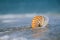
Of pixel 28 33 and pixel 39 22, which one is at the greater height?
pixel 39 22

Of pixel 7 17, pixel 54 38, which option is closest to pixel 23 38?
pixel 54 38

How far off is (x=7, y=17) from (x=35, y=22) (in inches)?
73.9

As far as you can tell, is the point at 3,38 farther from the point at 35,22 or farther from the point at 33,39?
the point at 35,22

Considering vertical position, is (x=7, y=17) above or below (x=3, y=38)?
above

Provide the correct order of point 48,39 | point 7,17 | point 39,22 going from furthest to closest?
1. point 7,17
2. point 39,22
3. point 48,39

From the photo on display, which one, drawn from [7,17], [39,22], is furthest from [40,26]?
[7,17]

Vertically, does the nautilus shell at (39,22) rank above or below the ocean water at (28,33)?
above

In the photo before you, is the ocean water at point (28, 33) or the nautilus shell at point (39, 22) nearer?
the ocean water at point (28, 33)

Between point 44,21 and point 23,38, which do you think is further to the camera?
point 44,21

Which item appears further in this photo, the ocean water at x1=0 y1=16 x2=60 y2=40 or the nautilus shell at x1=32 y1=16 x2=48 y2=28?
the nautilus shell at x1=32 y1=16 x2=48 y2=28

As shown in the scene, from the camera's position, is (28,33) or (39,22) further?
(39,22)

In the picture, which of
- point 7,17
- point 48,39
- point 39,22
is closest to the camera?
point 48,39

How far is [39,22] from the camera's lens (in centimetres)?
373

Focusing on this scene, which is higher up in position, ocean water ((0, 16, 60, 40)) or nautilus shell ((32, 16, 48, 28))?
nautilus shell ((32, 16, 48, 28))
